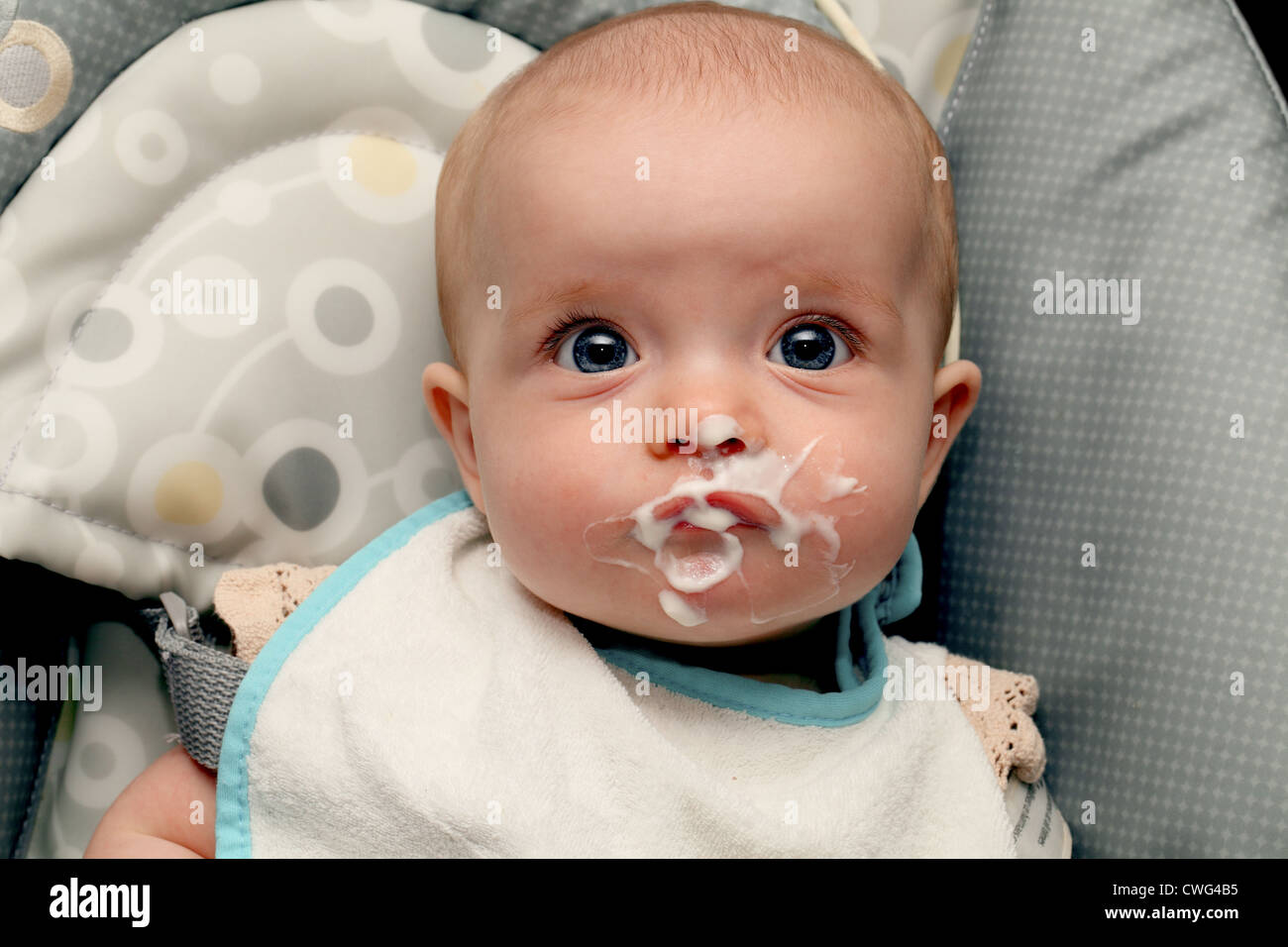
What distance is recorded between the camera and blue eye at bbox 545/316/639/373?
0.93 meters

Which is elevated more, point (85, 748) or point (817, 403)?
point (817, 403)

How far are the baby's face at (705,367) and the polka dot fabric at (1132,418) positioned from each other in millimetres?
233

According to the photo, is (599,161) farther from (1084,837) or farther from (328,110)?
(1084,837)

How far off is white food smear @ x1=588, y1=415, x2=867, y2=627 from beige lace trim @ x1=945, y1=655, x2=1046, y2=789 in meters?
0.29

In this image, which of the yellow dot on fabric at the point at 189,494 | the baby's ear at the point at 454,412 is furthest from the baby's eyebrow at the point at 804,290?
the yellow dot on fabric at the point at 189,494

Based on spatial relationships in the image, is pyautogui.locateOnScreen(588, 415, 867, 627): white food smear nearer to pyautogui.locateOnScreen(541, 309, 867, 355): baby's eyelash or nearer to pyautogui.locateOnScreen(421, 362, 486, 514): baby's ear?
pyautogui.locateOnScreen(541, 309, 867, 355): baby's eyelash

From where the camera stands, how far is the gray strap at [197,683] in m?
1.03

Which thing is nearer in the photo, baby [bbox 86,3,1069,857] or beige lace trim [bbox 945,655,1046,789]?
baby [bbox 86,3,1069,857]

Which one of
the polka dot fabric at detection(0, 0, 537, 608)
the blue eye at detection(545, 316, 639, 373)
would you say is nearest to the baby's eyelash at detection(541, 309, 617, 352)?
the blue eye at detection(545, 316, 639, 373)

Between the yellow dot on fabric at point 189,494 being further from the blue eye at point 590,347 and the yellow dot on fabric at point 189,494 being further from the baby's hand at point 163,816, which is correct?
the blue eye at point 590,347

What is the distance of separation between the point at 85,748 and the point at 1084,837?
3.06ft

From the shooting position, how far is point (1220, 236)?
108 centimetres

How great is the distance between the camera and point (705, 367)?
0.89m
